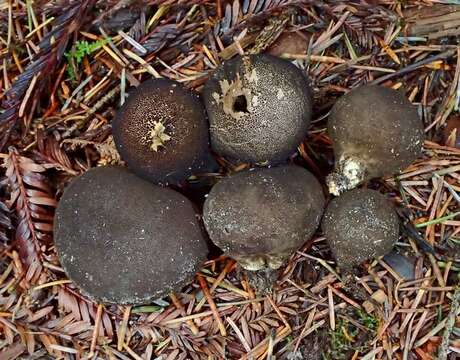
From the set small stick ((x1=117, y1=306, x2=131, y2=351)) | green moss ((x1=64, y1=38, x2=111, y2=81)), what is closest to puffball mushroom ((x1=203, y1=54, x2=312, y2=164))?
green moss ((x1=64, y1=38, x2=111, y2=81))

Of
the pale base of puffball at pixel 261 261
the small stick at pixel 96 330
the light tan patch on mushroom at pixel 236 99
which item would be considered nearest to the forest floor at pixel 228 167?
the small stick at pixel 96 330

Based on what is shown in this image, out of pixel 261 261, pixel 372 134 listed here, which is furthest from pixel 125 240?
pixel 372 134

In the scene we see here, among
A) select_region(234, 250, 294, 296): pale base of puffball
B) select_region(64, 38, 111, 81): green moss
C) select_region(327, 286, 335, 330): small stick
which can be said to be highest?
select_region(64, 38, 111, 81): green moss

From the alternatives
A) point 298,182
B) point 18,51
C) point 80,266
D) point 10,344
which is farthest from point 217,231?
point 18,51

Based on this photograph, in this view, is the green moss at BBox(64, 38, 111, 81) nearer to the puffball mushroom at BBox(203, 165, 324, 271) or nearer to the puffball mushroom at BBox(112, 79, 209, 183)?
the puffball mushroom at BBox(112, 79, 209, 183)

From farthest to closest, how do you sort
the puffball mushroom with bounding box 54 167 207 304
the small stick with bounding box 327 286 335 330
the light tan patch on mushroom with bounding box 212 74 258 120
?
1. the small stick with bounding box 327 286 335 330
2. the puffball mushroom with bounding box 54 167 207 304
3. the light tan patch on mushroom with bounding box 212 74 258 120

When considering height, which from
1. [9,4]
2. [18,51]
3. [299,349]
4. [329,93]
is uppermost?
[9,4]

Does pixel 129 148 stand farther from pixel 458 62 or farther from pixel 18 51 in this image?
pixel 458 62
